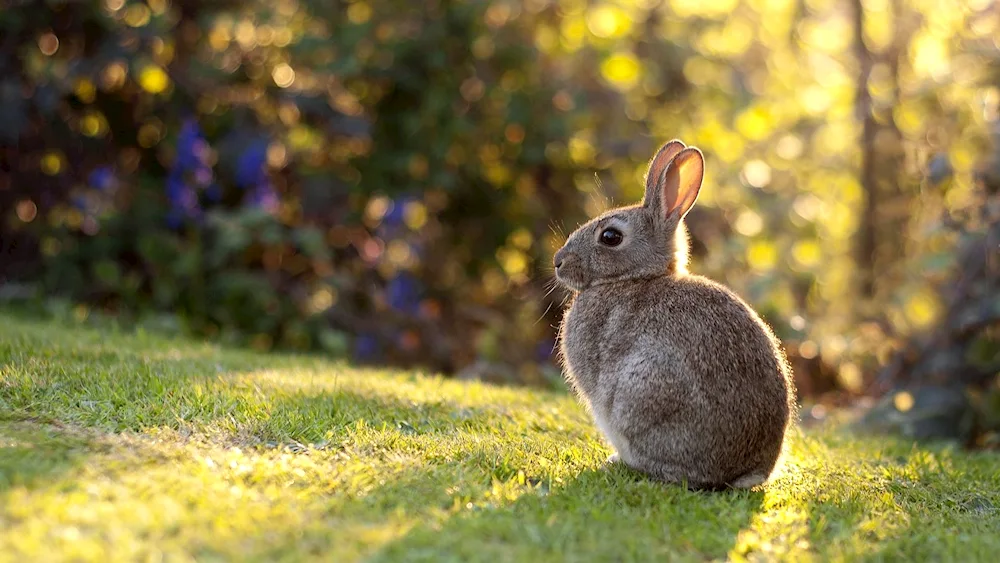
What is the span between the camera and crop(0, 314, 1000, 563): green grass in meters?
2.86

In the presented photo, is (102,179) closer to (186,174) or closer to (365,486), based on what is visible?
(186,174)

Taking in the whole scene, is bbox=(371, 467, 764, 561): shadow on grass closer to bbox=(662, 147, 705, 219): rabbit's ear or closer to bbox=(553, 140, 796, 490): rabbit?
bbox=(553, 140, 796, 490): rabbit

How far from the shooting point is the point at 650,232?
456cm

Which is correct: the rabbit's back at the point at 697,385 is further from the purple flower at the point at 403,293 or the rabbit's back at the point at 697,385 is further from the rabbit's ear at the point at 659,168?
the purple flower at the point at 403,293

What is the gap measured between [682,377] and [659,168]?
1.06 m

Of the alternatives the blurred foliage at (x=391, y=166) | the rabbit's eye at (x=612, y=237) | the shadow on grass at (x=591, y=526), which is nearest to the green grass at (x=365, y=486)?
the shadow on grass at (x=591, y=526)

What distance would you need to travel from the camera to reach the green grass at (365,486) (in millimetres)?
2863

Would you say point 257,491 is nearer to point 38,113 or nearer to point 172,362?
point 172,362

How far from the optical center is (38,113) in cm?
781

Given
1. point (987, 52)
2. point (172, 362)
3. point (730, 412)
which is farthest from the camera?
point (987, 52)

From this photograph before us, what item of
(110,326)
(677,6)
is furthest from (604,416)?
(677,6)

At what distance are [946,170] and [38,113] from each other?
6.55 m

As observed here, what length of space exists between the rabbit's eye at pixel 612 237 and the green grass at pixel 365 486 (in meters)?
0.93

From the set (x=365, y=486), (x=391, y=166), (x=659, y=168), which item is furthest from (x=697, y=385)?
(x=391, y=166)
